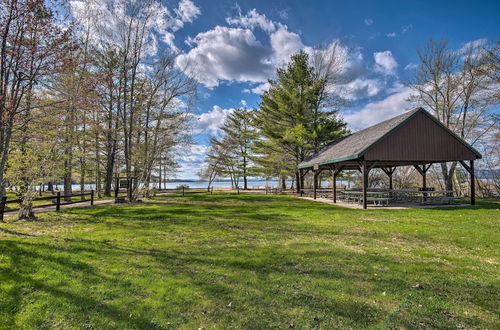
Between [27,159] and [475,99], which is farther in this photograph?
[475,99]

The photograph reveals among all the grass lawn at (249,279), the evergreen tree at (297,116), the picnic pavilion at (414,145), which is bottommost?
the grass lawn at (249,279)

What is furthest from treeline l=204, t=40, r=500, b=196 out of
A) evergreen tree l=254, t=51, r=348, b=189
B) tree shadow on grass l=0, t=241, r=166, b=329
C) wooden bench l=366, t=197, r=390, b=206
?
tree shadow on grass l=0, t=241, r=166, b=329

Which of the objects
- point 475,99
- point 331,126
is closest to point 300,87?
point 331,126

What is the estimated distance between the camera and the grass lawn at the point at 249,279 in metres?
2.91

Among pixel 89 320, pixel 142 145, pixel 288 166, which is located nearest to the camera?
pixel 89 320

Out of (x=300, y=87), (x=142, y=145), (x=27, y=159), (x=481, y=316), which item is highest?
(x=300, y=87)

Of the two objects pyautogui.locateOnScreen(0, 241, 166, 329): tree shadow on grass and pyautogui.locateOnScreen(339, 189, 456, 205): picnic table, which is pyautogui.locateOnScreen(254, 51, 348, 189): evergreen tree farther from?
pyautogui.locateOnScreen(0, 241, 166, 329): tree shadow on grass

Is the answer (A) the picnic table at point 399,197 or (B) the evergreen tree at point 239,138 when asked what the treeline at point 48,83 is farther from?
→ (B) the evergreen tree at point 239,138

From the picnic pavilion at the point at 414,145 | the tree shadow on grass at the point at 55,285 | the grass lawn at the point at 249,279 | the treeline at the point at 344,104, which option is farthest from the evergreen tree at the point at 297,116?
the tree shadow on grass at the point at 55,285

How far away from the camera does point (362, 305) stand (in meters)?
3.13

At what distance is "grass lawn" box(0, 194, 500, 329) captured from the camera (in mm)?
2910

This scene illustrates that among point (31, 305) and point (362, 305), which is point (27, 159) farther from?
point (362, 305)

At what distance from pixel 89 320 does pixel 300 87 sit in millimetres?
25026

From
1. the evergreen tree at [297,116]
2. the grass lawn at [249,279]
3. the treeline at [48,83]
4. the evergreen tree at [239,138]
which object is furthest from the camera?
the evergreen tree at [239,138]
